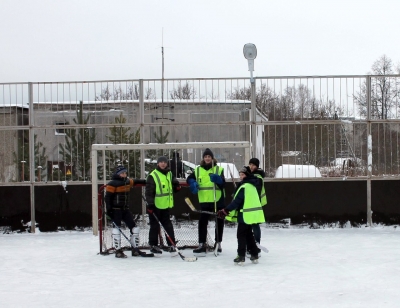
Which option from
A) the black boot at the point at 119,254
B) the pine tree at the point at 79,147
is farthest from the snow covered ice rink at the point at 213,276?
the pine tree at the point at 79,147

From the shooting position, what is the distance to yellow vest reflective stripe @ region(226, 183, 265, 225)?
28.7ft

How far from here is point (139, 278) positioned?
802 cm

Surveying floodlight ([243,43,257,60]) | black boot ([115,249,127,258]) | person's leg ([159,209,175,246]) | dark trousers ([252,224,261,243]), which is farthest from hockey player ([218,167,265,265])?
floodlight ([243,43,257,60])

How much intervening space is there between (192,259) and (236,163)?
3595 millimetres

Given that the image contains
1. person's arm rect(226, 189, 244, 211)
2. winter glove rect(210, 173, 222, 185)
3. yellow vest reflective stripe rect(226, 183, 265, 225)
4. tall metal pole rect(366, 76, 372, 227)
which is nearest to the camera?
yellow vest reflective stripe rect(226, 183, 265, 225)

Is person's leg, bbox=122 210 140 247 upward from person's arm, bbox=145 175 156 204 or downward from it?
downward

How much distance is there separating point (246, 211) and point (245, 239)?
16.2 inches

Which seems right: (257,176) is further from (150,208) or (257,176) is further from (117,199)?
(117,199)

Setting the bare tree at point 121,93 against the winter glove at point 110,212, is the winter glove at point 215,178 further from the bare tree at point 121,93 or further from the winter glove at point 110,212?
the bare tree at point 121,93

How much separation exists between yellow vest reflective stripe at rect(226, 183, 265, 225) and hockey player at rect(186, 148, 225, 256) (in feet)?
3.33

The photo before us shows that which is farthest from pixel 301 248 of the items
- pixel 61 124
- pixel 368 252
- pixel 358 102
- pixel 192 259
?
pixel 61 124

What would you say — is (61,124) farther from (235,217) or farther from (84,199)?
(235,217)

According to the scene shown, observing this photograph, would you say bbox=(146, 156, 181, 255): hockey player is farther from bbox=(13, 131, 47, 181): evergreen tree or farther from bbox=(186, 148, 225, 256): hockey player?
bbox=(13, 131, 47, 181): evergreen tree

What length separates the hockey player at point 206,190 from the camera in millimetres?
9859
